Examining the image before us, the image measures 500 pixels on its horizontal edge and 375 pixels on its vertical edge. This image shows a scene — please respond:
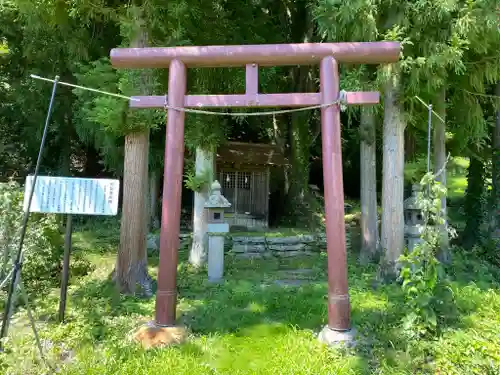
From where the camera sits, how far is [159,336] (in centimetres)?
419

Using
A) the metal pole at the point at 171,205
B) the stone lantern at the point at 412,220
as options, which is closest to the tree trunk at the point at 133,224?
the metal pole at the point at 171,205

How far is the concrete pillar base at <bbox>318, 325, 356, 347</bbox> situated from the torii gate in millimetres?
34

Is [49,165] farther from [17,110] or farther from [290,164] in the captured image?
[290,164]

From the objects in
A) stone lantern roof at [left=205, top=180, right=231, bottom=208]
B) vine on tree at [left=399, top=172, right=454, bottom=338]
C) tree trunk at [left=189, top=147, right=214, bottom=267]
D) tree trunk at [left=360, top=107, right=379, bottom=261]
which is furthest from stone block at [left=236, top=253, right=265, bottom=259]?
vine on tree at [left=399, top=172, right=454, bottom=338]

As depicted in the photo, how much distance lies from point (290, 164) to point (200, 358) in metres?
10.7

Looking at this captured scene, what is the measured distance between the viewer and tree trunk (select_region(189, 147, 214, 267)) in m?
8.62

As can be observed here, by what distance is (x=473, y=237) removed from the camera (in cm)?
1009

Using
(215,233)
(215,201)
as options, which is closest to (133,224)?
(215,233)

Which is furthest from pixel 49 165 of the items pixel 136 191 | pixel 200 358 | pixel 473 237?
pixel 473 237

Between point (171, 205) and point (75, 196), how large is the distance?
1.20 meters

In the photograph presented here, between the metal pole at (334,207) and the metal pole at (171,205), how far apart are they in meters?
1.74

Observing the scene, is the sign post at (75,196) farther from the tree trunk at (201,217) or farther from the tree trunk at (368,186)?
the tree trunk at (368,186)

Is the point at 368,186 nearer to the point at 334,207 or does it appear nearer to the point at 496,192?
the point at 496,192

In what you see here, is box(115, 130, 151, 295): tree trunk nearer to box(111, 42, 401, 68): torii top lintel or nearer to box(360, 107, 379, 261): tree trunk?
box(111, 42, 401, 68): torii top lintel
